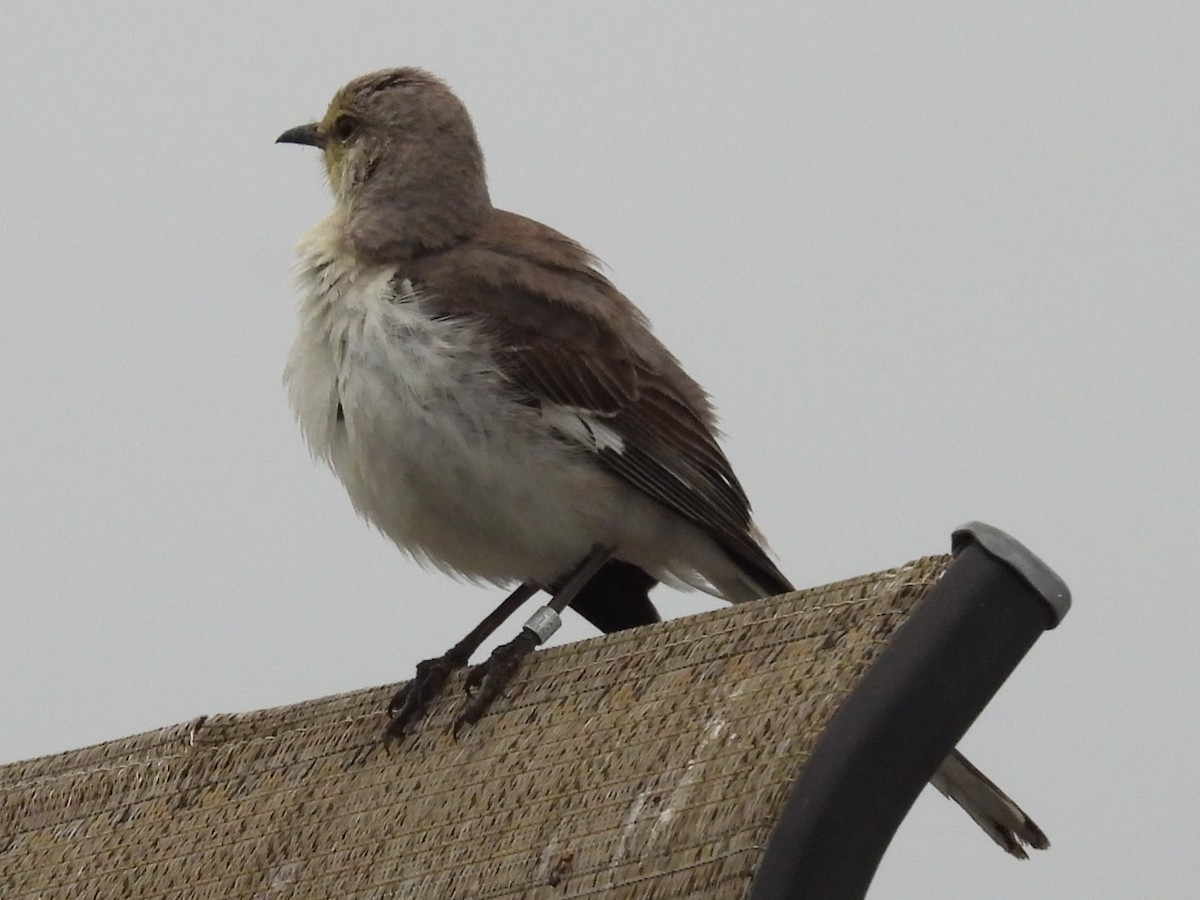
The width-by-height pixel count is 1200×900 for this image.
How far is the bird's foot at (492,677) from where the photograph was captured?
4.90m

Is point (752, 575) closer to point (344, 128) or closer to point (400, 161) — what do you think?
point (400, 161)

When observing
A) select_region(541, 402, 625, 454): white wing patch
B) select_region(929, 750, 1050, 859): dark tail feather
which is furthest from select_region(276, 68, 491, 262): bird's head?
select_region(929, 750, 1050, 859): dark tail feather

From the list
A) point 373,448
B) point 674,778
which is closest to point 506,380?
Result: point 373,448

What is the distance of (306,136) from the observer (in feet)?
22.5

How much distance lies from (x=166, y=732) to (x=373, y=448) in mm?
913

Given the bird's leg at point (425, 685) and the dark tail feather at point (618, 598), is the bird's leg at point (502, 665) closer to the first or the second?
the bird's leg at point (425, 685)

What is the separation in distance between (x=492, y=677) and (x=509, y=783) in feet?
1.80

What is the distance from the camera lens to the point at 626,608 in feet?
21.5

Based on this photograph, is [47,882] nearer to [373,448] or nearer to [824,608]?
[373,448]

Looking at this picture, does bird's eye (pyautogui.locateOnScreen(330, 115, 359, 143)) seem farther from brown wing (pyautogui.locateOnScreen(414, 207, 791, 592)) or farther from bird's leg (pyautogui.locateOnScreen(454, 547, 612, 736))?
bird's leg (pyautogui.locateOnScreen(454, 547, 612, 736))

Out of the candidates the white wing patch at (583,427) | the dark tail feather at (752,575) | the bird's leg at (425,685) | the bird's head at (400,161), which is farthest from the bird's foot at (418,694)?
the bird's head at (400,161)

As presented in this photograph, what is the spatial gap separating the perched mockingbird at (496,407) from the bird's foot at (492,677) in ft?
0.43

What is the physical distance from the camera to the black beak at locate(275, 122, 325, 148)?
269 inches

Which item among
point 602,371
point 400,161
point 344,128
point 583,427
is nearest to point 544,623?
point 583,427
